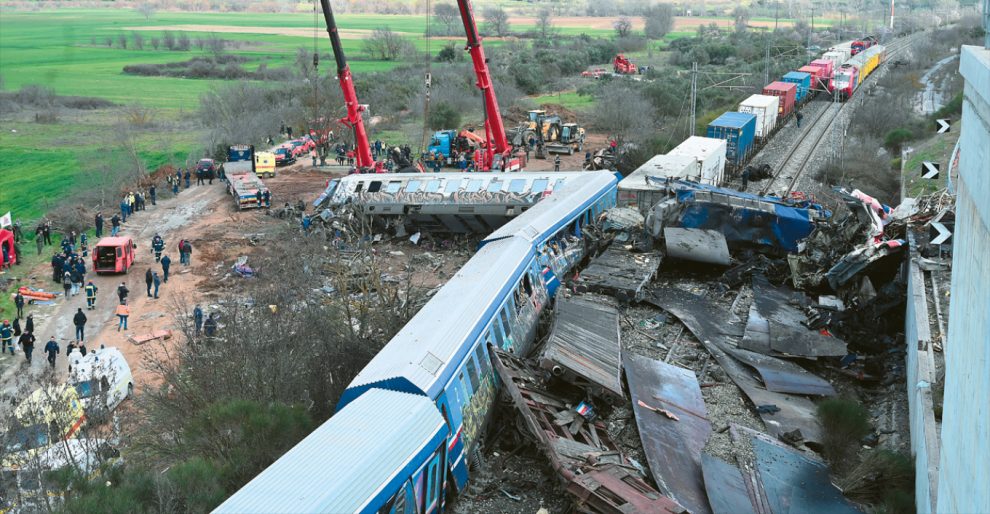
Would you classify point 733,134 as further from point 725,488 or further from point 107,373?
point 725,488

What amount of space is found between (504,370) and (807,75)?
167 feet

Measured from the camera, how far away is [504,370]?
50.0 ft

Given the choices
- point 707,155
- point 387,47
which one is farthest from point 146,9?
point 707,155

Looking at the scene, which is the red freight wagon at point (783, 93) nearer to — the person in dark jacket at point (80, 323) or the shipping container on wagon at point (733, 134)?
the shipping container on wagon at point (733, 134)

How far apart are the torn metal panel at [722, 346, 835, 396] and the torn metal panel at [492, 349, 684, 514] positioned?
4849mm

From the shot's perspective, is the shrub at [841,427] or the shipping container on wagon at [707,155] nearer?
the shrub at [841,427]

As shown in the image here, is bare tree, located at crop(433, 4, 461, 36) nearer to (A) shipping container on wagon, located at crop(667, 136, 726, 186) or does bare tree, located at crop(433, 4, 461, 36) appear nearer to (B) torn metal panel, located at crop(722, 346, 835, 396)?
(A) shipping container on wagon, located at crop(667, 136, 726, 186)

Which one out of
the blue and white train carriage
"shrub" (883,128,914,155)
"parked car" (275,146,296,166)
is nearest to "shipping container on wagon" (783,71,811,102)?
"shrub" (883,128,914,155)

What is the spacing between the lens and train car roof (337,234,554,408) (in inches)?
499

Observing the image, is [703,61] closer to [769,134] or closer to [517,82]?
[517,82]

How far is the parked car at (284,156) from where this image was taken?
52.7m

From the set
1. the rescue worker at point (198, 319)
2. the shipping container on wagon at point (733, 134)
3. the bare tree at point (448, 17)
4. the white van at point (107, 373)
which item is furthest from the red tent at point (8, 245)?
the bare tree at point (448, 17)

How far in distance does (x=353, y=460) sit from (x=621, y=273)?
13940 millimetres

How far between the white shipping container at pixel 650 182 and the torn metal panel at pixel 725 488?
1528 centimetres
